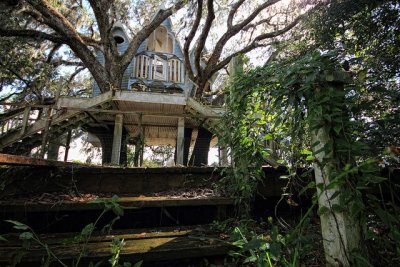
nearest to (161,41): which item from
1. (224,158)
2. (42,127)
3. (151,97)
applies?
(151,97)

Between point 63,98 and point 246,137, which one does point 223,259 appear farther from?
point 63,98

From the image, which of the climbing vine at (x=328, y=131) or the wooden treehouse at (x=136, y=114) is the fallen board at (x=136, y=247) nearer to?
the climbing vine at (x=328, y=131)

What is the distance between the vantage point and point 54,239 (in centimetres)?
220

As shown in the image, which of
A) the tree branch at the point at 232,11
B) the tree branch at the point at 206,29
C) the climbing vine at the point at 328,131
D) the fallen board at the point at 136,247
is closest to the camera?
the climbing vine at the point at 328,131

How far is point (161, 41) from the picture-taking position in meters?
16.8

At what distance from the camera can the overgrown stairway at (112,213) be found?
1.90 meters

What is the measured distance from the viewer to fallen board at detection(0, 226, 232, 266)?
182 cm

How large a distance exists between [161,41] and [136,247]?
1636 centimetres

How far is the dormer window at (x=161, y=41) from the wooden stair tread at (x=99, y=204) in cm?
1489

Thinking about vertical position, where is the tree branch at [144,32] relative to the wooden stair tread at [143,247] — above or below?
above

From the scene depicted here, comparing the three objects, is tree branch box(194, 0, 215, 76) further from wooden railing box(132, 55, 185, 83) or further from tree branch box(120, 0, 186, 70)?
wooden railing box(132, 55, 185, 83)

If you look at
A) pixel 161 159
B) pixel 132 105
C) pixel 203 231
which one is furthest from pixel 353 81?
pixel 161 159

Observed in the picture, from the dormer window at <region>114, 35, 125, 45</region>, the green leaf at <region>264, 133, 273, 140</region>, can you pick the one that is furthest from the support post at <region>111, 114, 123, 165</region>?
the green leaf at <region>264, 133, 273, 140</region>

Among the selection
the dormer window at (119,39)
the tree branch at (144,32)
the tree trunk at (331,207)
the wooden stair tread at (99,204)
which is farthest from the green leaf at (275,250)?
the dormer window at (119,39)
